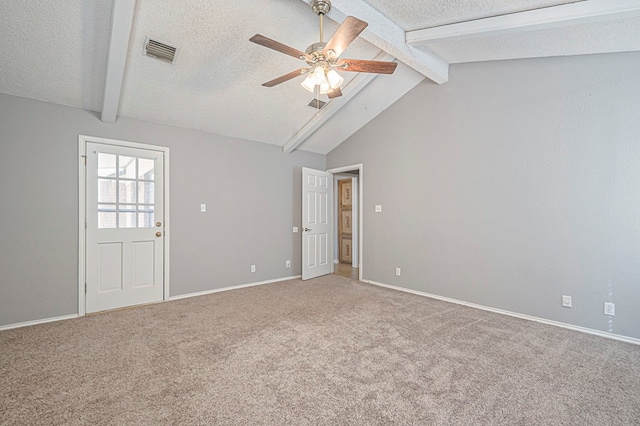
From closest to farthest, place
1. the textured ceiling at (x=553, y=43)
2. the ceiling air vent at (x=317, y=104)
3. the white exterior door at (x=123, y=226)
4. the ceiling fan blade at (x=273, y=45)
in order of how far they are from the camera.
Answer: the ceiling fan blade at (x=273, y=45), the textured ceiling at (x=553, y=43), the white exterior door at (x=123, y=226), the ceiling air vent at (x=317, y=104)

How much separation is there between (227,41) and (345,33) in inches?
58.8

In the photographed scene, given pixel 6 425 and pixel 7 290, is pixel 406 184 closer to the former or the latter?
pixel 6 425

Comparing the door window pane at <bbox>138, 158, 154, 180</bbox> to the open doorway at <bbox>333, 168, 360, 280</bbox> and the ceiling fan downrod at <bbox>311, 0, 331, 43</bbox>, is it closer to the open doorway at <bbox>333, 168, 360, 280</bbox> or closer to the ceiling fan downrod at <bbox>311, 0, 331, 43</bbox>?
the ceiling fan downrod at <bbox>311, 0, 331, 43</bbox>

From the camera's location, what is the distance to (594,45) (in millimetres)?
2760

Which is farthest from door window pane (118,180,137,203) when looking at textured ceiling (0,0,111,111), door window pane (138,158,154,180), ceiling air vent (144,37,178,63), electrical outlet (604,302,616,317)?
electrical outlet (604,302,616,317)

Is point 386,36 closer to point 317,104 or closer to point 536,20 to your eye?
point 536,20

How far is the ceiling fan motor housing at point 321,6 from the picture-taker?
92.0 inches

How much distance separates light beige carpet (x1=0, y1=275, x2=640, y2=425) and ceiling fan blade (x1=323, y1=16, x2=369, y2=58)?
2399 millimetres

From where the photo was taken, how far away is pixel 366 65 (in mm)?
2332

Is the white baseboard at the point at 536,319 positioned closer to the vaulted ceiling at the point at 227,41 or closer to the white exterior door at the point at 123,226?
the vaulted ceiling at the point at 227,41

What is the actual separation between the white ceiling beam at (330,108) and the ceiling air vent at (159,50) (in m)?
2.06

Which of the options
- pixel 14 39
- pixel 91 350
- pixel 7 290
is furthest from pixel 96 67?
pixel 91 350

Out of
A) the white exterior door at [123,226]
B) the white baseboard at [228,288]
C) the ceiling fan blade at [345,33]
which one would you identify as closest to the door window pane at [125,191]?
the white exterior door at [123,226]

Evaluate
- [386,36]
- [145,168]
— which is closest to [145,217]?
[145,168]
